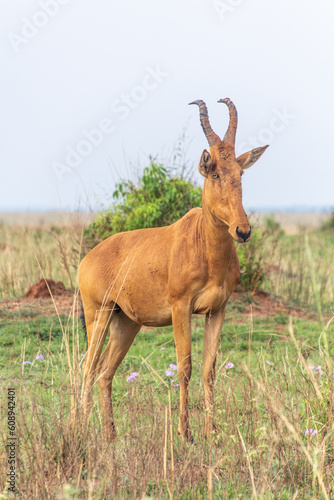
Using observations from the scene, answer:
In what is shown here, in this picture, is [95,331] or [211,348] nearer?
[211,348]

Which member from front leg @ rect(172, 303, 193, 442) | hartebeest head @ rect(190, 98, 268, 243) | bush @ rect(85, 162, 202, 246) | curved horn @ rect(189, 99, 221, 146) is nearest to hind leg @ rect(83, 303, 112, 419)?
front leg @ rect(172, 303, 193, 442)

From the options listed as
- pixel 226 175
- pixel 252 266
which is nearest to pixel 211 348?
pixel 226 175

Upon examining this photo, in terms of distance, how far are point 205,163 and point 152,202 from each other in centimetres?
506

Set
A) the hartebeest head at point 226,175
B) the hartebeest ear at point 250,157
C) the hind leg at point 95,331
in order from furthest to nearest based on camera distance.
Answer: the hind leg at point 95,331 < the hartebeest ear at point 250,157 < the hartebeest head at point 226,175

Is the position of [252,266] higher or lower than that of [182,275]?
lower

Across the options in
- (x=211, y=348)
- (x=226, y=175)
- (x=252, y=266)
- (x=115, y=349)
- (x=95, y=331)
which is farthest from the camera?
(x=252, y=266)

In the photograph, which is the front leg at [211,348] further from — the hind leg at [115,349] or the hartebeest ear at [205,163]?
the hartebeest ear at [205,163]

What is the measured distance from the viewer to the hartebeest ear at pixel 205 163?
15.6 feet

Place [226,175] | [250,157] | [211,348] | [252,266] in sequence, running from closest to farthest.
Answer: [226,175] → [250,157] → [211,348] → [252,266]

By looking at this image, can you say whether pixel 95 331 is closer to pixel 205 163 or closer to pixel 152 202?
pixel 205 163

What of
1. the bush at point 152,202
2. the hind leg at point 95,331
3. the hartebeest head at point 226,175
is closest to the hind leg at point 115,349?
the hind leg at point 95,331

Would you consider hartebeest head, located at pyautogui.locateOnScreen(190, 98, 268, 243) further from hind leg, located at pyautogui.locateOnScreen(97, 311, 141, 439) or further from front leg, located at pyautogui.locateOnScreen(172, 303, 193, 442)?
hind leg, located at pyautogui.locateOnScreen(97, 311, 141, 439)

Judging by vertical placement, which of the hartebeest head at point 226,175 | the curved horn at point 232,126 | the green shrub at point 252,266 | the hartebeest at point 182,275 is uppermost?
the curved horn at point 232,126

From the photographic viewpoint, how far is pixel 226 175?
483 centimetres
